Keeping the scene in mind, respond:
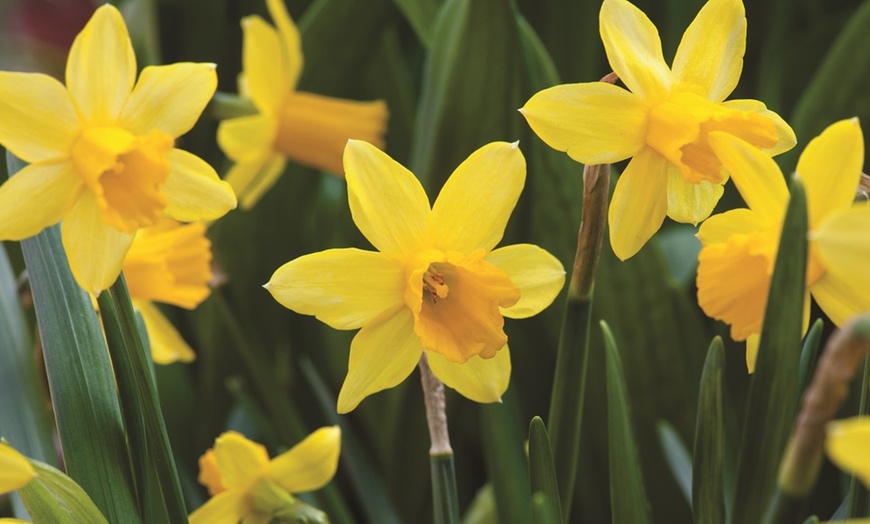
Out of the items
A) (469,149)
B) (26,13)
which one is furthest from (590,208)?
(26,13)

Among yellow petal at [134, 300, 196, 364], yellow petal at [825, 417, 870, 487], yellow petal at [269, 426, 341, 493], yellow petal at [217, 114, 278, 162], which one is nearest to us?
yellow petal at [825, 417, 870, 487]

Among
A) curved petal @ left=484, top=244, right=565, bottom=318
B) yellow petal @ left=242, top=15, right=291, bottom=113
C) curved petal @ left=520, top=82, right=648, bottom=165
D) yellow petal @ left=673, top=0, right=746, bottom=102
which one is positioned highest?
yellow petal @ left=242, top=15, right=291, bottom=113

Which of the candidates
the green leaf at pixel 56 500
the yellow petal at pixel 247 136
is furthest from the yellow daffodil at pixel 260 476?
the yellow petal at pixel 247 136

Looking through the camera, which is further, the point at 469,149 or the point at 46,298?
the point at 469,149

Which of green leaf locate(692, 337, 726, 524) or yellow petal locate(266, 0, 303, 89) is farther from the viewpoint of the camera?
yellow petal locate(266, 0, 303, 89)

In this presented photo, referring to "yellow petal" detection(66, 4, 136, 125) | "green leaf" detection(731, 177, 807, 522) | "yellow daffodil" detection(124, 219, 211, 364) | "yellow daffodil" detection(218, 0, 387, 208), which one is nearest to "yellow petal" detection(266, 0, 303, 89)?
"yellow daffodil" detection(218, 0, 387, 208)

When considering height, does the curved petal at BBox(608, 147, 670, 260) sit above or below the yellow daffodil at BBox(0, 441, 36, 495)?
above

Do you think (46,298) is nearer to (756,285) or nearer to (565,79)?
(756,285)

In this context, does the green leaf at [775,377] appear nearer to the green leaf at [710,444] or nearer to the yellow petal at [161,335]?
the green leaf at [710,444]

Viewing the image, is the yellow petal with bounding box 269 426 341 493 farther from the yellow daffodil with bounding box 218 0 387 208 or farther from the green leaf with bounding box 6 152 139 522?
the yellow daffodil with bounding box 218 0 387 208
